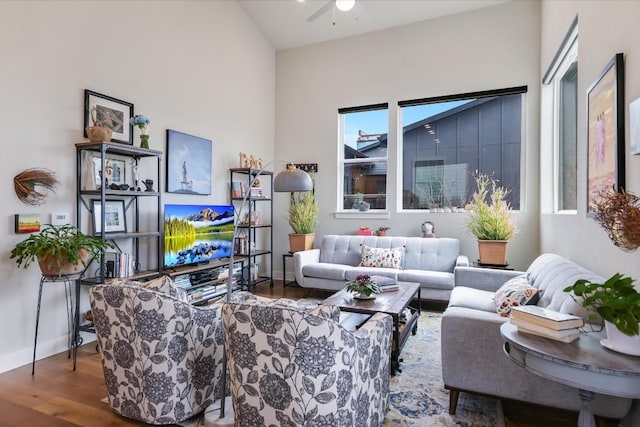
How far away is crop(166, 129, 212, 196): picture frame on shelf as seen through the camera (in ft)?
13.7

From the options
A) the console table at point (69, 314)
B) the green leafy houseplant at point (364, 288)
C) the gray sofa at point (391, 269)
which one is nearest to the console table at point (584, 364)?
the green leafy houseplant at point (364, 288)

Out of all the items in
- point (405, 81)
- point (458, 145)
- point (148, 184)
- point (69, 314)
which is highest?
point (405, 81)

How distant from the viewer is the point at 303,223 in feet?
18.0

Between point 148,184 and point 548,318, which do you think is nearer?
point 548,318

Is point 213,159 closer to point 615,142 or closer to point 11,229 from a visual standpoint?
point 11,229

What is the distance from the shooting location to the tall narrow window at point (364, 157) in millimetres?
5582

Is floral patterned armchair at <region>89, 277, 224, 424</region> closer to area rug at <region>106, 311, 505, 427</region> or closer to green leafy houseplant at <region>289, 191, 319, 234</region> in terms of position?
area rug at <region>106, 311, 505, 427</region>

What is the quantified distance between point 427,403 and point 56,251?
282 centimetres

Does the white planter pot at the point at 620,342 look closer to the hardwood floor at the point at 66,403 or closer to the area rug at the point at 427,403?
the hardwood floor at the point at 66,403

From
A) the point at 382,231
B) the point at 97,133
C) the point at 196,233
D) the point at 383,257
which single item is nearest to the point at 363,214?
the point at 382,231

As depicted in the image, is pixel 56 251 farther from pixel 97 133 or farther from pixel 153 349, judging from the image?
pixel 153 349

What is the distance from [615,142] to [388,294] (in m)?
1.89

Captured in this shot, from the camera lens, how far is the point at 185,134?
4340 millimetres

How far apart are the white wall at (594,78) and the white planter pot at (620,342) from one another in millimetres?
710
